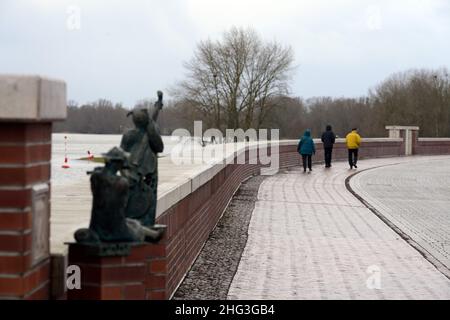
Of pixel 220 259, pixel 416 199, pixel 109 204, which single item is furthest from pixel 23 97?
pixel 416 199

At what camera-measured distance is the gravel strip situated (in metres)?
7.50

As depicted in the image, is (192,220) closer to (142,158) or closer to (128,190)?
(142,158)

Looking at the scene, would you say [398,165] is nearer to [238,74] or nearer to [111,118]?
[111,118]

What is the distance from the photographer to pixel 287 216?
1388 cm

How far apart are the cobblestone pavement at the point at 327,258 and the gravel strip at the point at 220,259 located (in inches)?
4.9

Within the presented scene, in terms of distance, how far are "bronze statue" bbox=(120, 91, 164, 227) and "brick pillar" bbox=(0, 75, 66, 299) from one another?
143 cm

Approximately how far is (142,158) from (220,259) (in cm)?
445

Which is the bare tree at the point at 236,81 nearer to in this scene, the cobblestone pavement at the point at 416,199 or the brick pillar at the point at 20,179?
the cobblestone pavement at the point at 416,199


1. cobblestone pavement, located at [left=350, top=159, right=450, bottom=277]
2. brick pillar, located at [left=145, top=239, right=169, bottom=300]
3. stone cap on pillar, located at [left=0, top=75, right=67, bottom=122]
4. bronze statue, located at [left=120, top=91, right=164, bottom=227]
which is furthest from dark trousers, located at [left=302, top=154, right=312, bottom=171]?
stone cap on pillar, located at [left=0, top=75, right=67, bottom=122]

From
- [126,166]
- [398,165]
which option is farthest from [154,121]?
[398,165]

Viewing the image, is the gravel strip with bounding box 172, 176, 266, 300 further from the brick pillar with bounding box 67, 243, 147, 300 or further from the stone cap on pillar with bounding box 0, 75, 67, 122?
the stone cap on pillar with bounding box 0, 75, 67, 122

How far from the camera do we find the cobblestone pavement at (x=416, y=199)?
1185 cm

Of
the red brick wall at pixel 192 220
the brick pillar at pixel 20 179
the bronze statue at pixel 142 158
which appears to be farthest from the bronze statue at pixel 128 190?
the red brick wall at pixel 192 220
